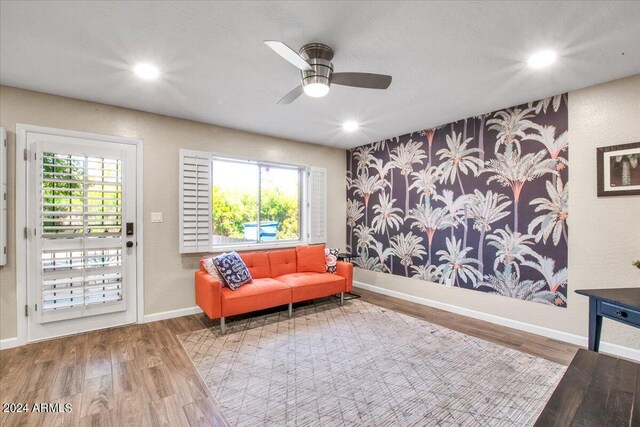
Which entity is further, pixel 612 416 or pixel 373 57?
pixel 373 57

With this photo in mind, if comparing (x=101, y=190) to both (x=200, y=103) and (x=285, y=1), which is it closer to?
(x=200, y=103)

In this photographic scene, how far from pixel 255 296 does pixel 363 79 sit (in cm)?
252

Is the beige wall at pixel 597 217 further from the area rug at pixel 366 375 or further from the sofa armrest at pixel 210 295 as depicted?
the sofa armrest at pixel 210 295

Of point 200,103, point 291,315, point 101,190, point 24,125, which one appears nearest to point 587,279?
point 291,315

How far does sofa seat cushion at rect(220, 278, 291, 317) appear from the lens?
3176mm

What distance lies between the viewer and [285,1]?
1733mm

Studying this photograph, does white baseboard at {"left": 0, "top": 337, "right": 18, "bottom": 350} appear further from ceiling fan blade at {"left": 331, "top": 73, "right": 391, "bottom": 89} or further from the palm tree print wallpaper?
the palm tree print wallpaper

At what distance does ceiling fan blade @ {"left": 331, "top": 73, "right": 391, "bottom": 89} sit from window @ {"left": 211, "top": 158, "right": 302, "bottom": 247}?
2477mm

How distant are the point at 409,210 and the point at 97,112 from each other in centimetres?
419

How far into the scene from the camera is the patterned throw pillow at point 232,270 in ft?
11.1

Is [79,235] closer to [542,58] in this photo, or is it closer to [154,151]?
[154,151]

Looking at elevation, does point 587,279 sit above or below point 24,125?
below

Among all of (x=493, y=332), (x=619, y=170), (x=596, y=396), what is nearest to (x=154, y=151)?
(x=596, y=396)

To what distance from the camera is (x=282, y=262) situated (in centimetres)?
425
